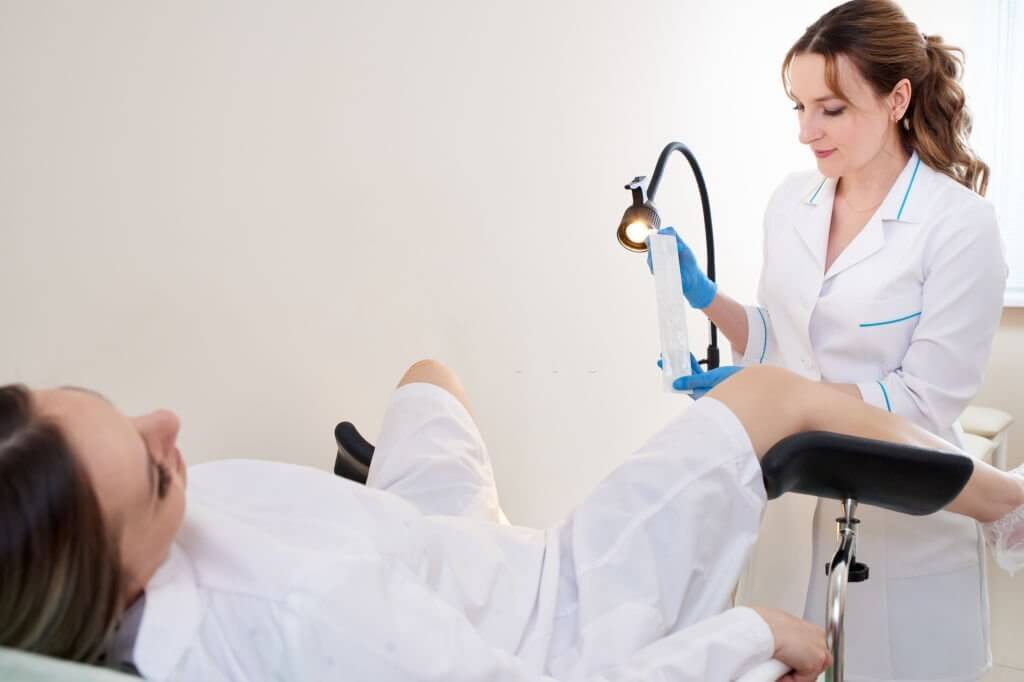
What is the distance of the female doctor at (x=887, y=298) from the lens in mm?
1686

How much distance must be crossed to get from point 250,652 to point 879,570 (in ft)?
3.70

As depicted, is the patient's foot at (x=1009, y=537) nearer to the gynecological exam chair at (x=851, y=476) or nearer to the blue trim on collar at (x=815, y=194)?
the gynecological exam chair at (x=851, y=476)

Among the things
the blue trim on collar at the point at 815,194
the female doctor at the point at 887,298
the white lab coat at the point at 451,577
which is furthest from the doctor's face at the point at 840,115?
the white lab coat at the point at 451,577

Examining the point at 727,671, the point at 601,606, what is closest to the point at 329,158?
the point at 601,606

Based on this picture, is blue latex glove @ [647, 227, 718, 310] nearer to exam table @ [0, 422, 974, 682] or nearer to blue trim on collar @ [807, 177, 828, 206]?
blue trim on collar @ [807, 177, 828, 206]

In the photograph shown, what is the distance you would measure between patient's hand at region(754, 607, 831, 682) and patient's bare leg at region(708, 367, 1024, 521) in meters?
0.24

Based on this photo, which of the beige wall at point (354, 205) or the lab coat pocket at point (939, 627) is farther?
the lab coat pocket at point (939, 627)

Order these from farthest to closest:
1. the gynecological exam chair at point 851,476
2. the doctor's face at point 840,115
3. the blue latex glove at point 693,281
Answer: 1. the blue latex glove at point 693,281
2. the doctor's face at point 840,115
3. the gynecological exam chair at point 851,476

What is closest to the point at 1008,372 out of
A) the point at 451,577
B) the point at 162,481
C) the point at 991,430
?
the point at 991,430

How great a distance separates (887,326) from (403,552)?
98 centimetres

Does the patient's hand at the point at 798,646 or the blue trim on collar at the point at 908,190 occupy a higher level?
the blue trim on collar at the point at 908,190

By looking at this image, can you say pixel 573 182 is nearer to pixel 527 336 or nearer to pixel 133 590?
pixel 527 336

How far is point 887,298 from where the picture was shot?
5.75ft

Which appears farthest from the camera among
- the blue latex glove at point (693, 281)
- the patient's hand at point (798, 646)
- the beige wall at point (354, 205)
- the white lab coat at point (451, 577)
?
the blue latex glove at point (693, 281)
